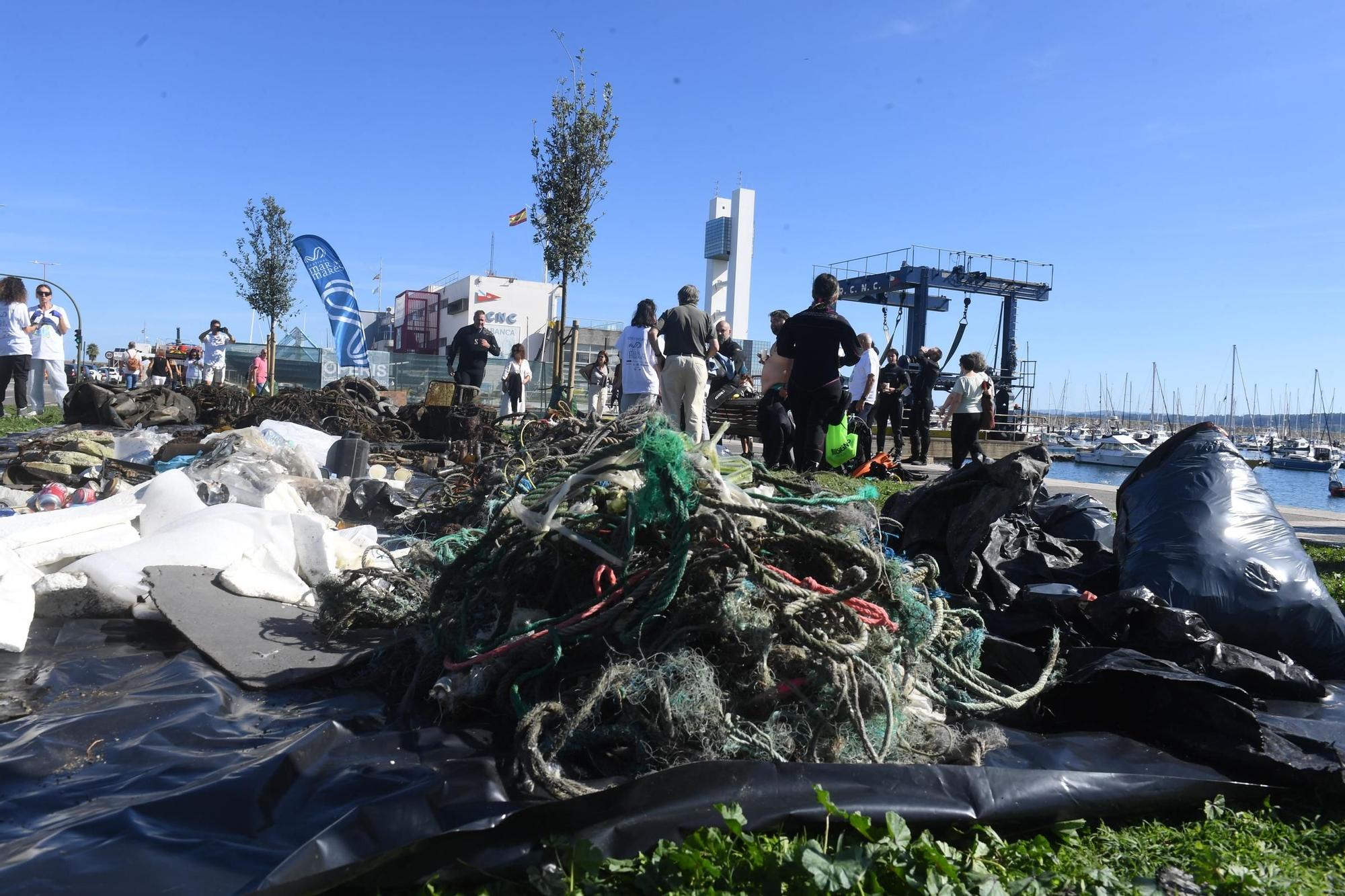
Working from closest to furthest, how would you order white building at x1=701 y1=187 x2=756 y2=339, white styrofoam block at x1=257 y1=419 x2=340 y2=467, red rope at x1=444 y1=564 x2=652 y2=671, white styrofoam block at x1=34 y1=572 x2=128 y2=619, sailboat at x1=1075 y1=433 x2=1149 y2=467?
red rope at x1=444 y1=564 x2=652 y2=671 → white styrofoam block at x1=34 y1=572 x2=128 y2=619 → white styrofoam block at x1=257 y1=419 x2=340 y2=467 → white building at x1=701 y1=187 x2=756 y2=339 → sailboat at x1=1075 y1=433 x2=1149 y2=467

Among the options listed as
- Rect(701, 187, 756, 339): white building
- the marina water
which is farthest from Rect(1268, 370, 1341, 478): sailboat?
Rect(701, 187, 756, 339): white building

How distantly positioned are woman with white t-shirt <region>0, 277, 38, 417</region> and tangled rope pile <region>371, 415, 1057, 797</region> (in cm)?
1008

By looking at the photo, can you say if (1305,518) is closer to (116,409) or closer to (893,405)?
(893,405)

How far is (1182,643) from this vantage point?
115 inches

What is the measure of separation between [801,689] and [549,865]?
2.70 ft

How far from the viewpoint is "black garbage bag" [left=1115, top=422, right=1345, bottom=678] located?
10.9ft

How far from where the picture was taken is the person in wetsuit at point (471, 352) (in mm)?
11703

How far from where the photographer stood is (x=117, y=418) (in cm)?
1102

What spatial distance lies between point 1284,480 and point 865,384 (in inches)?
1908

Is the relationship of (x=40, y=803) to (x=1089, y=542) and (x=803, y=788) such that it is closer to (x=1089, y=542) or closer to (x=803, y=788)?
(x=803, y=788)

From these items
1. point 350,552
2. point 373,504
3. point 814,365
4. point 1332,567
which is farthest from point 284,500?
point 1332,567

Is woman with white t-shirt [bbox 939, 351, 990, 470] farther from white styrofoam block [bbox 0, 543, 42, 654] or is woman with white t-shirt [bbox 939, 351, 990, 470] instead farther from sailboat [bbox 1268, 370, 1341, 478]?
sailboat [bbox 1268, 370, 1341, 478]

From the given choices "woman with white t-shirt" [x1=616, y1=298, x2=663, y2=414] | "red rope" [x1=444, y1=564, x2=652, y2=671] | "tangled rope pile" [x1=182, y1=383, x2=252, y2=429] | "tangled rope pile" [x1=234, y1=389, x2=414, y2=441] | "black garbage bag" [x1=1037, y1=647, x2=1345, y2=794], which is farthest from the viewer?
"tangled rope pile" [x1=182, y1=383, x2=252, y2=429]

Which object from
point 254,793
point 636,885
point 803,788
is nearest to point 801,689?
point 803,788
